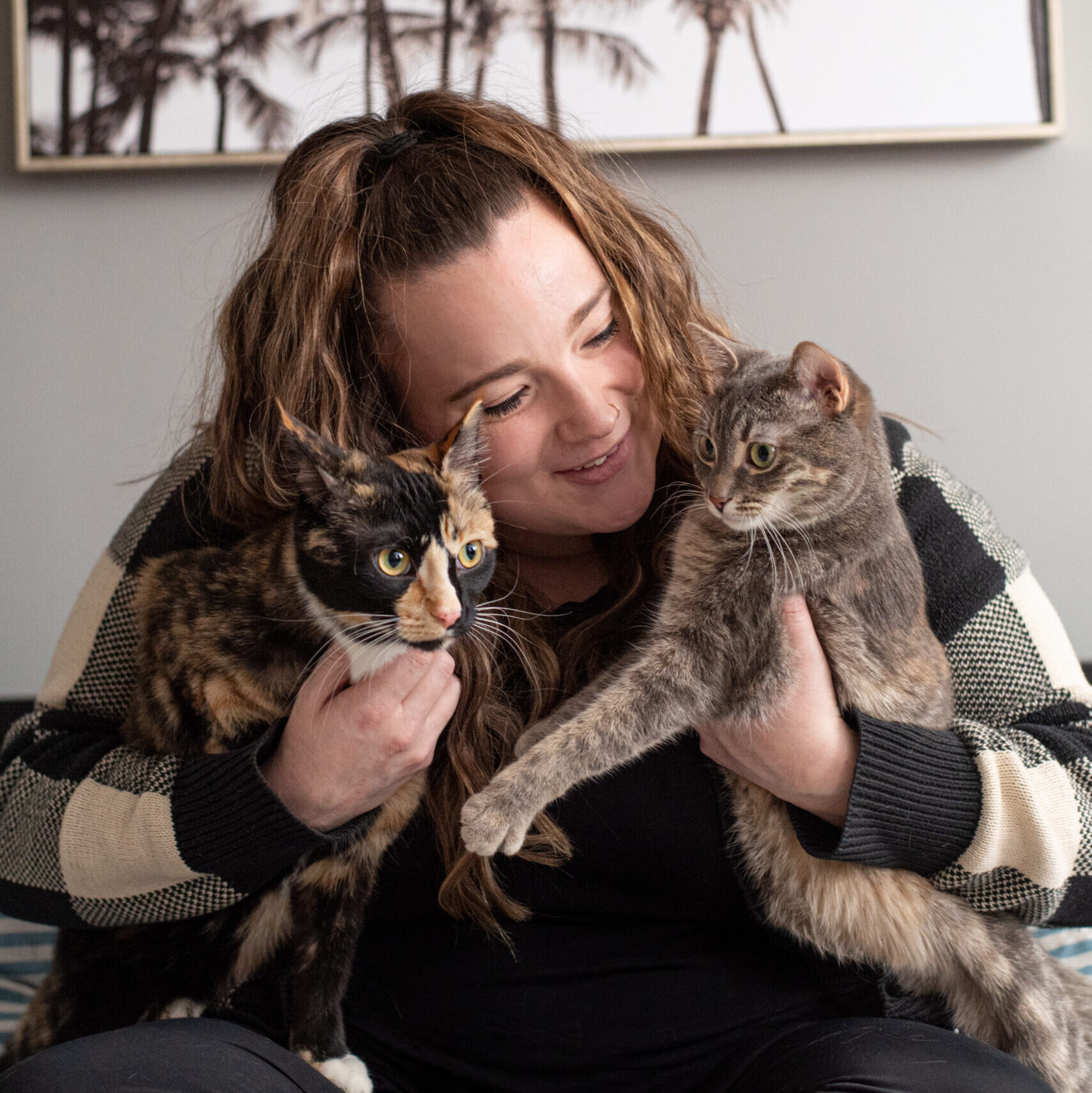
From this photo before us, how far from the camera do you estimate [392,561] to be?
44.9 inches

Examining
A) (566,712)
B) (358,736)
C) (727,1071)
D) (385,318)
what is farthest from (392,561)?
(727,1071)

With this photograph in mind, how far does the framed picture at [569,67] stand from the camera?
7.21ft

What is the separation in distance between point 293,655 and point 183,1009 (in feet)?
1.65

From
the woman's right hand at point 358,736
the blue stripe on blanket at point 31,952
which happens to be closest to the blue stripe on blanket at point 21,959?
the blue stripe on blanket at point 31,952

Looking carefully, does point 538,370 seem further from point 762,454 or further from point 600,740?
point 600,740

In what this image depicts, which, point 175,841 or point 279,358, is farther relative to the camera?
point 279,358

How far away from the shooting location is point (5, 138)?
2.33 m

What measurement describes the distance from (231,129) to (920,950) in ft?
6.93

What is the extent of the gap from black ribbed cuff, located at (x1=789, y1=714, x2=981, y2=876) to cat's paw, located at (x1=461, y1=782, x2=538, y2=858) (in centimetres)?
37

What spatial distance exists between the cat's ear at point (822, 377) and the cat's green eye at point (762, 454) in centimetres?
8

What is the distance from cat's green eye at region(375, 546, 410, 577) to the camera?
44.5 inches

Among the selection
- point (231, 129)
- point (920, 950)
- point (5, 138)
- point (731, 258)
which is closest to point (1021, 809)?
point (920, 950)

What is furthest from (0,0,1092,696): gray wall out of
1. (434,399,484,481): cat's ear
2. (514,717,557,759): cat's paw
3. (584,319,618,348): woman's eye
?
(514,717,557,759): cat's paw

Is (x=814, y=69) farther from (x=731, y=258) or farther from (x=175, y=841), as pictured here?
(x=175, y=841)
